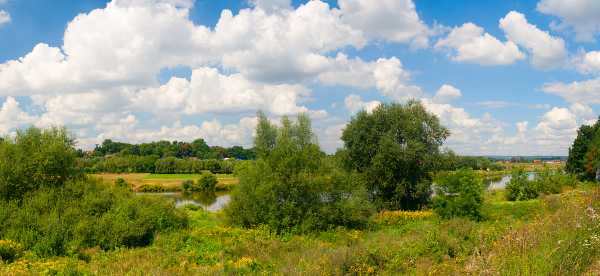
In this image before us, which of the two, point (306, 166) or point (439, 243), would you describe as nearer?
point (439, 243)

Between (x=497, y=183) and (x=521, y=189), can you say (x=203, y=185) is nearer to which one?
(x=521, y=189)

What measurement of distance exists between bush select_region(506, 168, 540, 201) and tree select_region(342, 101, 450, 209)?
1232cm

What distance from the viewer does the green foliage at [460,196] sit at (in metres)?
25.9

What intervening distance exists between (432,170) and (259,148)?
50.9 ft

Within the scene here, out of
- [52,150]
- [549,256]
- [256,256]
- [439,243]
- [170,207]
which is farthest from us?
[170,207]

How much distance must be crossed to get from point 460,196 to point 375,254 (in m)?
16.5

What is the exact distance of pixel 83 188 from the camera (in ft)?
71.1

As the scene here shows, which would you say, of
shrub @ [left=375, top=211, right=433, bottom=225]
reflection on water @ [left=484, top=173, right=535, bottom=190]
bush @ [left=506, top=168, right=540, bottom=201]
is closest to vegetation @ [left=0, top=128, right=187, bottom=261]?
shrub @ [left=375, top=211, right=433, bottom=225]

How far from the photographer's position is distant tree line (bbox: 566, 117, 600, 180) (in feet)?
203

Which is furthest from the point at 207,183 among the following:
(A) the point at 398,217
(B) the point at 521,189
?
(A) the point at 398,217

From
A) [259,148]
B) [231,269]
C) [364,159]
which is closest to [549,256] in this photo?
[231,269]

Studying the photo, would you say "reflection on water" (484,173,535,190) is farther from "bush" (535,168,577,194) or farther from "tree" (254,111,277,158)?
"tree" (254,111,277,158)

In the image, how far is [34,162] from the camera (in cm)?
2095

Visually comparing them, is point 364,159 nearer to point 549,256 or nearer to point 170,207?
point 170,207
